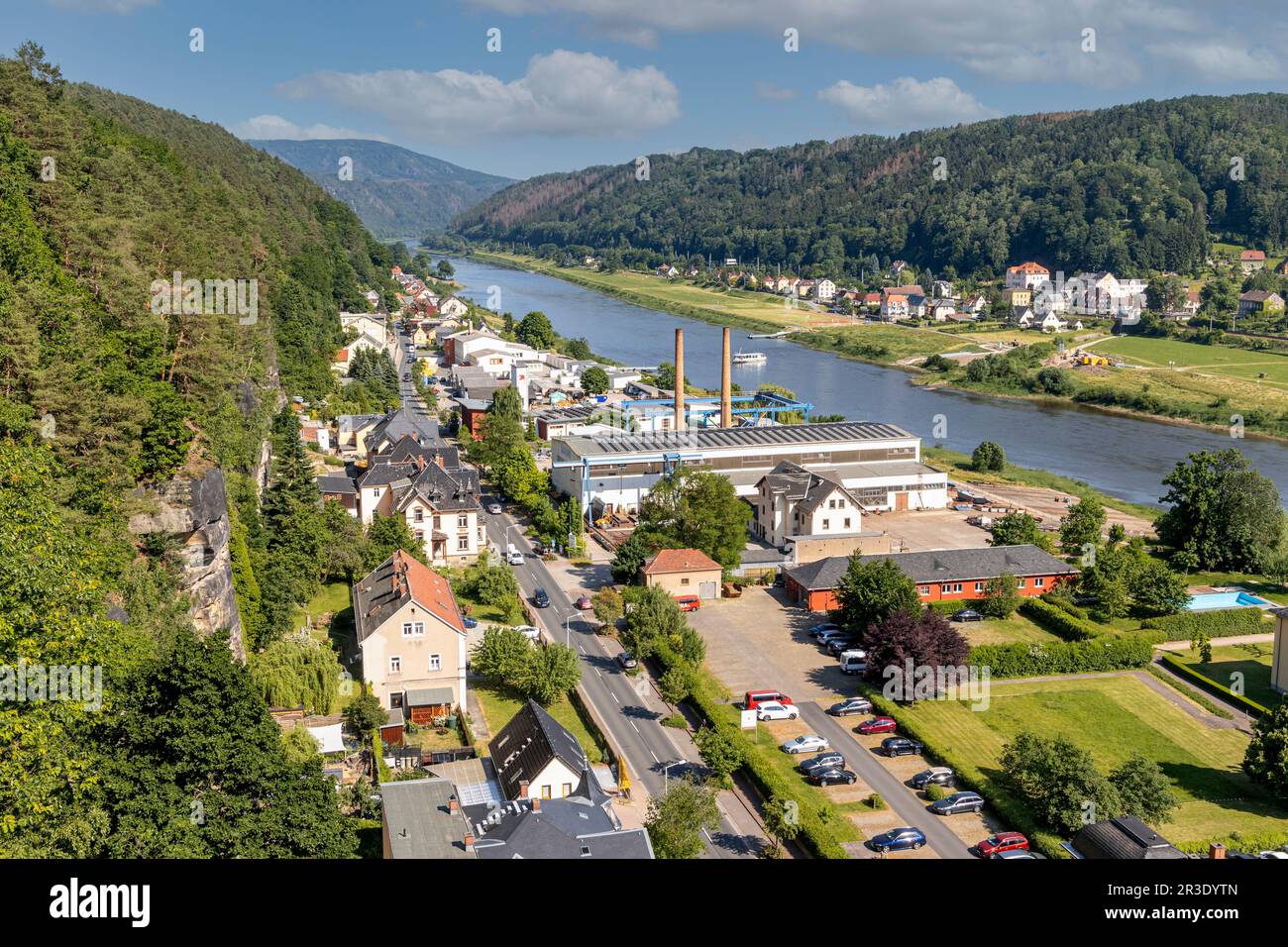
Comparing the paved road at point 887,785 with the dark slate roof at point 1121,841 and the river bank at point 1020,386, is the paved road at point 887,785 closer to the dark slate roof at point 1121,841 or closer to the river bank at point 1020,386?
the dark slate roof at point 1121,841

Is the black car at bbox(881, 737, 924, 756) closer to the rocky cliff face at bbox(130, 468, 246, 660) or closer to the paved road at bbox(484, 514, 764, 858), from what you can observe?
the paved road at bbox(484, 514, 764, 858)

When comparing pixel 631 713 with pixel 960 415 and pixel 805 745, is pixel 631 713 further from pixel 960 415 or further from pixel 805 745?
pixel 960 415

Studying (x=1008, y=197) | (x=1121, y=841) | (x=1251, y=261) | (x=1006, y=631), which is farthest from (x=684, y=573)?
(x=1008, y=197)

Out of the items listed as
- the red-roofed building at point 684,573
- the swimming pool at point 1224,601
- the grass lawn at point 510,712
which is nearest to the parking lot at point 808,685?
the red-roofed building at point 684,573

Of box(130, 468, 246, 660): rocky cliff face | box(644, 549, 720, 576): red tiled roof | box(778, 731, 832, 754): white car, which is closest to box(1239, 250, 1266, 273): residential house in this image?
box(644, 549, 720, 576): red tiled roof

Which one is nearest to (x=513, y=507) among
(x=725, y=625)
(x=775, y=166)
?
(x=725, y=625)

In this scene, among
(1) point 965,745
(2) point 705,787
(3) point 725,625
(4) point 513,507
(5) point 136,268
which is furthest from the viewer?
(4) point 513,507
